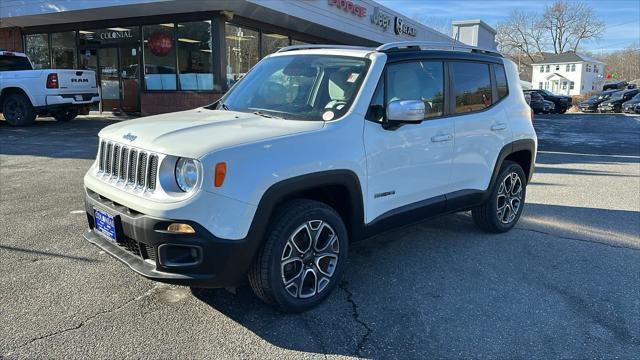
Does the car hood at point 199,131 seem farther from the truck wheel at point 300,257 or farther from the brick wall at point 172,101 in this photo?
the brick wall at point 172,101

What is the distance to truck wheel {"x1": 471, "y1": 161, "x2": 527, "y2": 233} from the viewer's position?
5.29 metres

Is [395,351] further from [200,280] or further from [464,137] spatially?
[464,137]

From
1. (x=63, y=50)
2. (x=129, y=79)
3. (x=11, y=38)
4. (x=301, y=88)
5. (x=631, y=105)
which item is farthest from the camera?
(x=631, y=105)

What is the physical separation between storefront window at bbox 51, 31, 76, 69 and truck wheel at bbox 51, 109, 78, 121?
11.4 ft

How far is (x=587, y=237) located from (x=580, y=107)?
3854cm

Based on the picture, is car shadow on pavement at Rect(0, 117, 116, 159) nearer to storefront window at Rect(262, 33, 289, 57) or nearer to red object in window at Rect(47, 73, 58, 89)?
red object in window at Rect(47, 73, 58, 89)

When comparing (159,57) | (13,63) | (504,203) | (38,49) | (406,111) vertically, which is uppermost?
(38,49)

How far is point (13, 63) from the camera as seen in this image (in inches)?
543

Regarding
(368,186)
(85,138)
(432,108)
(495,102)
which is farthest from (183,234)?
(85,138)

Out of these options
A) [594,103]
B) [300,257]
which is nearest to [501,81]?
[300,257]

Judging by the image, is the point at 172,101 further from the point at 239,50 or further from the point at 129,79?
the point at 239,50

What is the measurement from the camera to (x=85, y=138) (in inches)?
466

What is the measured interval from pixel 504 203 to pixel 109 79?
15747mm

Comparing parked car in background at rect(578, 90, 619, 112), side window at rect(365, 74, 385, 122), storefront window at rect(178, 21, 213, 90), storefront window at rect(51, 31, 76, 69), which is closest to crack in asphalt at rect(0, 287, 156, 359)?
side window at rect(365, 74, 385, 122)
